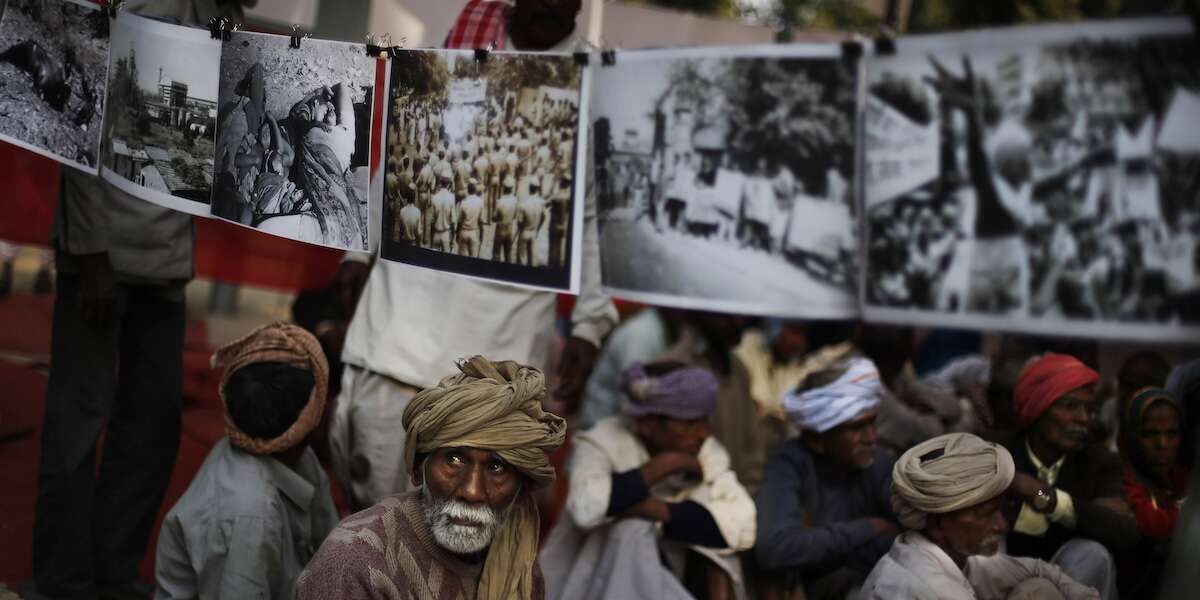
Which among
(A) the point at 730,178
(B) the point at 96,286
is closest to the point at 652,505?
(A) the point at 730,178

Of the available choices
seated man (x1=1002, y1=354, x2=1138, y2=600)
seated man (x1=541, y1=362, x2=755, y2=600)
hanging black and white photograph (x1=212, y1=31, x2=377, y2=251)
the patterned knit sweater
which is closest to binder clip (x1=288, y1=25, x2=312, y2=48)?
hanging black and white photograph (x1=212, y1=31, x2=377, y2=251)

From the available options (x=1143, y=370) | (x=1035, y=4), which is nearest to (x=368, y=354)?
(x=1143, y=370)

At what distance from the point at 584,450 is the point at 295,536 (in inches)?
53.2

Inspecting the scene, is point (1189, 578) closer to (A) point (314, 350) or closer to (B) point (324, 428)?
(A) point (314, 350)

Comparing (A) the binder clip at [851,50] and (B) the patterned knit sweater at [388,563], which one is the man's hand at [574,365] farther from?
(A) the binder clip at [851,50]

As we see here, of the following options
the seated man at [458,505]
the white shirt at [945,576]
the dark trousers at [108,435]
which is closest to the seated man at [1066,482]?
the white shirt at [945,576]

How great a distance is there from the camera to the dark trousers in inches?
184

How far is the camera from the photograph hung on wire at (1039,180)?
2.71 m

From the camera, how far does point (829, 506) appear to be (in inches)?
200

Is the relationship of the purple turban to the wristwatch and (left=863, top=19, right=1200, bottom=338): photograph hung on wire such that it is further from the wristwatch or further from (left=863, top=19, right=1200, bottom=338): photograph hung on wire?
(left=863, top=19, right=1200, bottom=338): photograph hung on wire

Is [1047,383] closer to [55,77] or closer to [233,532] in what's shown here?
[233,532]

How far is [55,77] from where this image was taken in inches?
158

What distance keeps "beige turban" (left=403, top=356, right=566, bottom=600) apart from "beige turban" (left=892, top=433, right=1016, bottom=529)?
3.52ft

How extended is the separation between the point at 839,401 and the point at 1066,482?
914 millimetres
